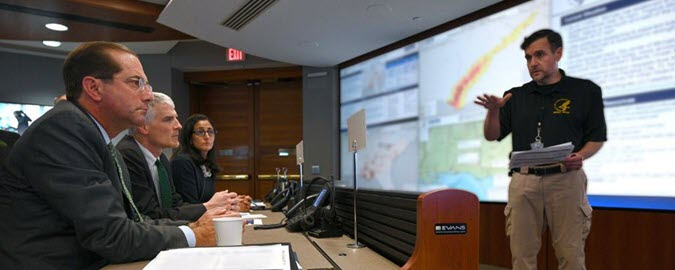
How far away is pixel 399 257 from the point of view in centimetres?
106

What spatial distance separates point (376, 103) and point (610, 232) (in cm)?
287

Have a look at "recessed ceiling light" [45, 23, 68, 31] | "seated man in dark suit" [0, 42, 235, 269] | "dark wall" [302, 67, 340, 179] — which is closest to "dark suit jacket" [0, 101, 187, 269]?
"seated man in dark suit" [0, 42, 235, 269]

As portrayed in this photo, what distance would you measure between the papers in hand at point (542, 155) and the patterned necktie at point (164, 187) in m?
1.60

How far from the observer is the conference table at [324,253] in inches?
40.8

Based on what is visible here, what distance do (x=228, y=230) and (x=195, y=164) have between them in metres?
1.53

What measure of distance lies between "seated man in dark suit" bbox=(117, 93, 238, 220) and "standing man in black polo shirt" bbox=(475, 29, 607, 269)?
1339mm

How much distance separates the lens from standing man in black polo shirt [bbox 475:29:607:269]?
6.31 ft

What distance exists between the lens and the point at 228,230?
3.78 ft

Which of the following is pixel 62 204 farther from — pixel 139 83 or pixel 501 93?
pixel 501 93

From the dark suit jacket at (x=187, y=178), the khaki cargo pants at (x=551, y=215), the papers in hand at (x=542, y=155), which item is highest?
the papers in hand at (x=542, y=155)

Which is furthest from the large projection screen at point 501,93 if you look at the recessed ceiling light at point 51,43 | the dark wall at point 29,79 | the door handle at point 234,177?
the dark wall at point 29,79

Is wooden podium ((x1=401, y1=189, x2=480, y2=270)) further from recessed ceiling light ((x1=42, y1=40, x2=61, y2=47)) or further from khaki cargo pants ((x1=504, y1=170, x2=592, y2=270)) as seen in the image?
recessed ceiling light ((x1=42, y1=40, x2=61, y2=47))

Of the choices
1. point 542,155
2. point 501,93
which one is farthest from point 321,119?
point 542,155

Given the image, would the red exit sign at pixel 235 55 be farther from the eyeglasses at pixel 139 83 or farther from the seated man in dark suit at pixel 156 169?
the eyeglasses at pixel 139 83
